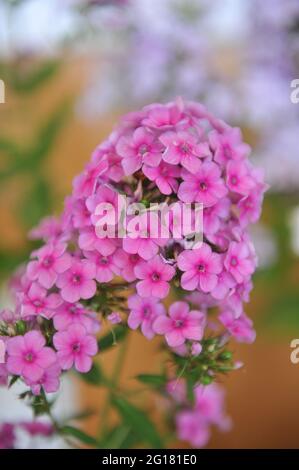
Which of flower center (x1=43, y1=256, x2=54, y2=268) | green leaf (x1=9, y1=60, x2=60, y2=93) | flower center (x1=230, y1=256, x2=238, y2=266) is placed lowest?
flower center (x1=230, y1=256, x2=238, y2=266)

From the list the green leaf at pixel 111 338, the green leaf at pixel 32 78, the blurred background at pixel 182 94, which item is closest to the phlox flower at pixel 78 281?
the green leaf at pixel 111 338

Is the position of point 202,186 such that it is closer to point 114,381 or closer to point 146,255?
point 146,255

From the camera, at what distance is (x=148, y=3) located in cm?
118

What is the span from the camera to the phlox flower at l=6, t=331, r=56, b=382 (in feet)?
1.48

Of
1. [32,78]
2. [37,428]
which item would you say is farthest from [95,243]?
[32,78]

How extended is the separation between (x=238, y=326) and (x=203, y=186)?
116mm

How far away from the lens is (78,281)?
466 mm

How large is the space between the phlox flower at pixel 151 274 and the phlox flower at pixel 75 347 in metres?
0.05

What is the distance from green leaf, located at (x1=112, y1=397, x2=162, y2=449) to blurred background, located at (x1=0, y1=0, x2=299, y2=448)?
1.37 ft

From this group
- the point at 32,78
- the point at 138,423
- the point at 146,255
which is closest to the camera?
the point at 146,255

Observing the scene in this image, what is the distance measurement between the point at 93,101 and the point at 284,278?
1.67ft

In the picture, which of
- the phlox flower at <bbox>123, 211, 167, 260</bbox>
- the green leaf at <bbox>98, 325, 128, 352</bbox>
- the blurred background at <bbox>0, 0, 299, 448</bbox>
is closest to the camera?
the phlox flower at <bbox>123, 211, 167, 260</bbox>

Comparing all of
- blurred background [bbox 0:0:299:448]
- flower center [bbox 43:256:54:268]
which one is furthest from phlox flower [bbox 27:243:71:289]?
blurred background [bbox 0:0:299:448]

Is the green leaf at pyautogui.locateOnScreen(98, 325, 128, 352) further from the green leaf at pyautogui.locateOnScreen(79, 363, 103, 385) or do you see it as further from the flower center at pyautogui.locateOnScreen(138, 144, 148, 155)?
the flower center at pyautogui.locateOnScreen(138, 144, 148, 155)
